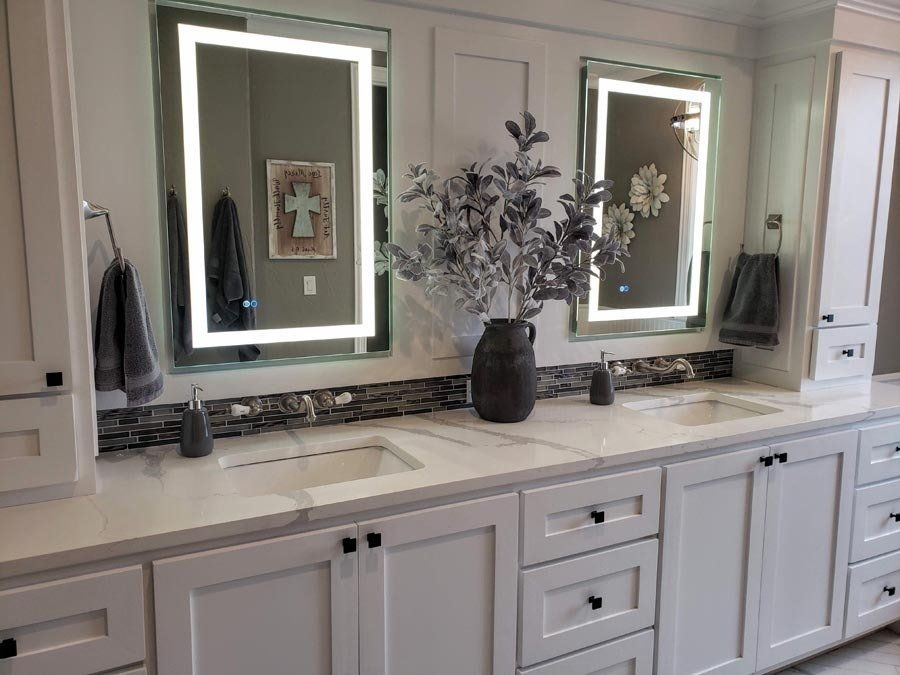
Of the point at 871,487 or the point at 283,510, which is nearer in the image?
the point at 283,510

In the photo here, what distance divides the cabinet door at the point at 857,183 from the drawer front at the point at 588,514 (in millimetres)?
1128

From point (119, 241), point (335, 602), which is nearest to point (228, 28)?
point (119, 241)

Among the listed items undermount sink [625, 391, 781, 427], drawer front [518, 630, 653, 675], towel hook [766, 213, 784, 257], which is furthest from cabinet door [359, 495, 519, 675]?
towel hook [766, 213, 784, 257]

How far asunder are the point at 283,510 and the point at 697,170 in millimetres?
1933

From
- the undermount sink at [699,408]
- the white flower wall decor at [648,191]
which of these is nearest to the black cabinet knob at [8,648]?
the undermount sink at [699,408]

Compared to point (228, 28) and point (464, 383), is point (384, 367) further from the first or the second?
point (228, 28)

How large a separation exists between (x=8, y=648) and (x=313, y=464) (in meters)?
0.77

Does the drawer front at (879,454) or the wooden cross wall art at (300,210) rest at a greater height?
the wooden cross wall art at (300,210)

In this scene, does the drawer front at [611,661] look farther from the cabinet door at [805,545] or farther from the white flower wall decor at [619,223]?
the white flower wall decor at [619,223]

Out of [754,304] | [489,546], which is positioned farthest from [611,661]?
[754,304]

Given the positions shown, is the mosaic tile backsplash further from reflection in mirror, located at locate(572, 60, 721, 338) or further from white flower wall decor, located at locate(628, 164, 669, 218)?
white flower wall decor, located at locate(628, 164, 669, 218)

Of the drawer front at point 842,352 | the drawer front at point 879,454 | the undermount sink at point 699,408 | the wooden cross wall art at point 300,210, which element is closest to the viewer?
the wooden cross wall art at point 300,210

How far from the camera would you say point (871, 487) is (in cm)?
226

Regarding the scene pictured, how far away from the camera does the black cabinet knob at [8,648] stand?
47.0 inches
